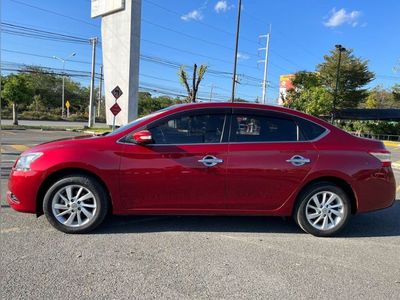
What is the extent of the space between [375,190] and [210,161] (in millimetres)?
2226

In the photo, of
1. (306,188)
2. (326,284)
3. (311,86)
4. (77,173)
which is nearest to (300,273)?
(326,284)

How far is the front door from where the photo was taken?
15.7 feet

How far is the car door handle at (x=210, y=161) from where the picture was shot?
191 inches

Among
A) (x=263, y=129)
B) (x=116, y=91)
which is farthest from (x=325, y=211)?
(x=116, y=91)

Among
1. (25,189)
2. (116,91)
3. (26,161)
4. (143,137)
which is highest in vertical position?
(116,91)

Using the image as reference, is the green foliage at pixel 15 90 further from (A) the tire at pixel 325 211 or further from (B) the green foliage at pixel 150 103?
(B) the green foliage at pixel 150 103

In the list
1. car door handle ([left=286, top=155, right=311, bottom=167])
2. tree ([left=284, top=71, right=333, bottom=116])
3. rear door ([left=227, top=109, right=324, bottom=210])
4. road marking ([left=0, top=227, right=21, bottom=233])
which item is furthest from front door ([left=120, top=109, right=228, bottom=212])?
tree ([left=284, top=71, right=333, bottom=116])

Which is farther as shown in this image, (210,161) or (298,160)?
(298,160)

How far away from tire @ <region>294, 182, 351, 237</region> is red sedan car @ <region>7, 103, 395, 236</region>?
13 mm

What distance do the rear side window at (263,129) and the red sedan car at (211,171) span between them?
0.5 inches

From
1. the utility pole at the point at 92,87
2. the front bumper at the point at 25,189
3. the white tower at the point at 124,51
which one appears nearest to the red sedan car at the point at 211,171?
the front bumper at the point at 25,189

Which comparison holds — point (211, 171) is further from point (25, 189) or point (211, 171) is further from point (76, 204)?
point (25, 189)

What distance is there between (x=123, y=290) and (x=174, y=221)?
2145mm

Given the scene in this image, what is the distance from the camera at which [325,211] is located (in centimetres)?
515
